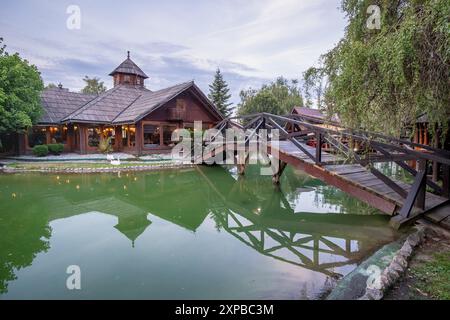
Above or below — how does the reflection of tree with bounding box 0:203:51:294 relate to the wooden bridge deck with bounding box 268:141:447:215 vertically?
below

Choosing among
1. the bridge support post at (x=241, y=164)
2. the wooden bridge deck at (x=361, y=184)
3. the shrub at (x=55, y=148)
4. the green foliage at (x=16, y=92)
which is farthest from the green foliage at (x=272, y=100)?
the green foliage at (x=16, y=92)

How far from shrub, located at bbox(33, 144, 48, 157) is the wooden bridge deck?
16.2 metres

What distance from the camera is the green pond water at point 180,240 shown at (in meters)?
3.37

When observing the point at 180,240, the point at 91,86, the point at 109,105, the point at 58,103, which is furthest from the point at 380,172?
the point at 91,86

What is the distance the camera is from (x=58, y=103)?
19.5 m

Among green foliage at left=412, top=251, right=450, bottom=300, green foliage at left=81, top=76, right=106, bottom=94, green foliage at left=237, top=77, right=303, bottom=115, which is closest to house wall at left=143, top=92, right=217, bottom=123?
green foliage at left=237, top=77, right=303, bottom=115

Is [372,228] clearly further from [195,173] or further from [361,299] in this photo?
[195,173]

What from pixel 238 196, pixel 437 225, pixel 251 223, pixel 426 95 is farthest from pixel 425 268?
pixel 238 196

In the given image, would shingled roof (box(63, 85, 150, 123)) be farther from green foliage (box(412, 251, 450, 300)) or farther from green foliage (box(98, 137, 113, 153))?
green foliage (box(412, 251, 450, 300))

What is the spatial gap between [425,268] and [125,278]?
13.1 ft

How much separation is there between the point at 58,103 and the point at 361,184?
71.7 ft

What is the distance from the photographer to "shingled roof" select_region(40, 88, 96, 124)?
1792 centimetres

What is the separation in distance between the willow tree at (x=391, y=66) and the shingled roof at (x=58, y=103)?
19.4 m

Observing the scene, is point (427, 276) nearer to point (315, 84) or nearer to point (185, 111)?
point (315, 84)
